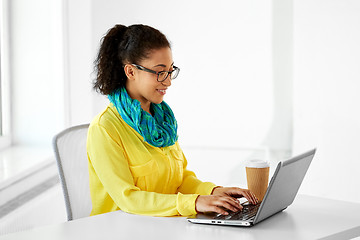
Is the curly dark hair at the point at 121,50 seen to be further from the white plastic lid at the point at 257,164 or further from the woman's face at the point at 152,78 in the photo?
the white plastic lid at the point at 257,164

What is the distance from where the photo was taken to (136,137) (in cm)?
184

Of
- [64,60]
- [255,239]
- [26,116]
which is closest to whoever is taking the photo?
[255,239]

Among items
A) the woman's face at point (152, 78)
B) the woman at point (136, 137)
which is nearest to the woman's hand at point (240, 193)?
the woman at point (136, 137)

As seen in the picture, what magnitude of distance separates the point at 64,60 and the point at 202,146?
1640mm

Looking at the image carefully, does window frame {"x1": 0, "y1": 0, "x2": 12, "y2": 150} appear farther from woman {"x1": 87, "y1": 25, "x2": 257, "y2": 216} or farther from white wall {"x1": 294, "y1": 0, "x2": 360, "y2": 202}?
white wall {"x1": 294, "y1": 0, "x2": 360, "y2": 202}

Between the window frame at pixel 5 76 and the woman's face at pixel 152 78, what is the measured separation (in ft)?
5.53

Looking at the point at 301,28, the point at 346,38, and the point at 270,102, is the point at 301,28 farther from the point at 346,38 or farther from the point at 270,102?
the point at 270,102

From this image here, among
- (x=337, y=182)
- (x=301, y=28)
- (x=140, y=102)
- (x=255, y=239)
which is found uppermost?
(x=301, y=28)

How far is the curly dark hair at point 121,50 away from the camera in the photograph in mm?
1861

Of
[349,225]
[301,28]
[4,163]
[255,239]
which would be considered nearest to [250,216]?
[255,239]

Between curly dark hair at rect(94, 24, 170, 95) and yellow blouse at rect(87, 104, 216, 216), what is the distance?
0.35ft

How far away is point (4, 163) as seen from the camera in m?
2.93

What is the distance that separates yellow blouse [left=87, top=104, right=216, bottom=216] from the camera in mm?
1661

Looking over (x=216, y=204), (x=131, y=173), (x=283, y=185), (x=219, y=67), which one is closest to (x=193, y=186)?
(x=131, y=173)
